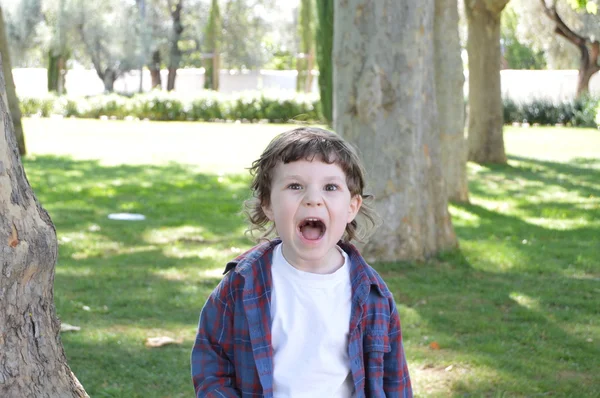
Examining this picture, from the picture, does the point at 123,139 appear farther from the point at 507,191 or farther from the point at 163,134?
the point at 507,191

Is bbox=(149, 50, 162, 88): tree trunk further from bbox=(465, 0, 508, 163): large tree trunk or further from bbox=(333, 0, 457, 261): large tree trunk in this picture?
bbox=(333, 0, 457, 261): large tree trunk

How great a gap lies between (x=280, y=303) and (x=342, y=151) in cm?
47

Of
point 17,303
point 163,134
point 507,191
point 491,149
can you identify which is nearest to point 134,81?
point 163,134

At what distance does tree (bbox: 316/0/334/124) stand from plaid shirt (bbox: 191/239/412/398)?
20780 mm

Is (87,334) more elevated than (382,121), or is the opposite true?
(382,121)

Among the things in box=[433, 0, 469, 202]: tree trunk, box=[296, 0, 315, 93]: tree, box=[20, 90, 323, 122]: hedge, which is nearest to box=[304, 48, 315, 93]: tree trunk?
box=[296, 0, 315, 93]: tree

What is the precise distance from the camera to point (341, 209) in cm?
252

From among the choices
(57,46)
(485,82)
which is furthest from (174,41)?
(485,82)

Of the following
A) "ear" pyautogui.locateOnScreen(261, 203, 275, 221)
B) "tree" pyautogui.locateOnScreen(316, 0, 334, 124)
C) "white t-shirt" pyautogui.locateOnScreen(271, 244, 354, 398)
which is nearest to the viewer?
"white t-shirt" pyautogui.locateOnScreen(271, 244, 354, 398)

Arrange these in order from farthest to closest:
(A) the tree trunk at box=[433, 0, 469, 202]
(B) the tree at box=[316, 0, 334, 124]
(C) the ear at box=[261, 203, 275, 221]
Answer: (B) the tree at box=[316, 0, 334, 124] < (A) the tree trunk at box=[433, 0, 469, 202] < (C) the ear at box=[261, 203, 275, 221]

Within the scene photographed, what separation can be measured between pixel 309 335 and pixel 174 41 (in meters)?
40.5

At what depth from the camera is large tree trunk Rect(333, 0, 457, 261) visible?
22.9 feet

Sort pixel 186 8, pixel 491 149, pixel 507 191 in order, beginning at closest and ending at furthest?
pixel 507 191 → pixel 491 149 → pixel 186 8

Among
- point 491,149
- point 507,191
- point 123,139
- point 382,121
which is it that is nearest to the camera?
point 382,121
